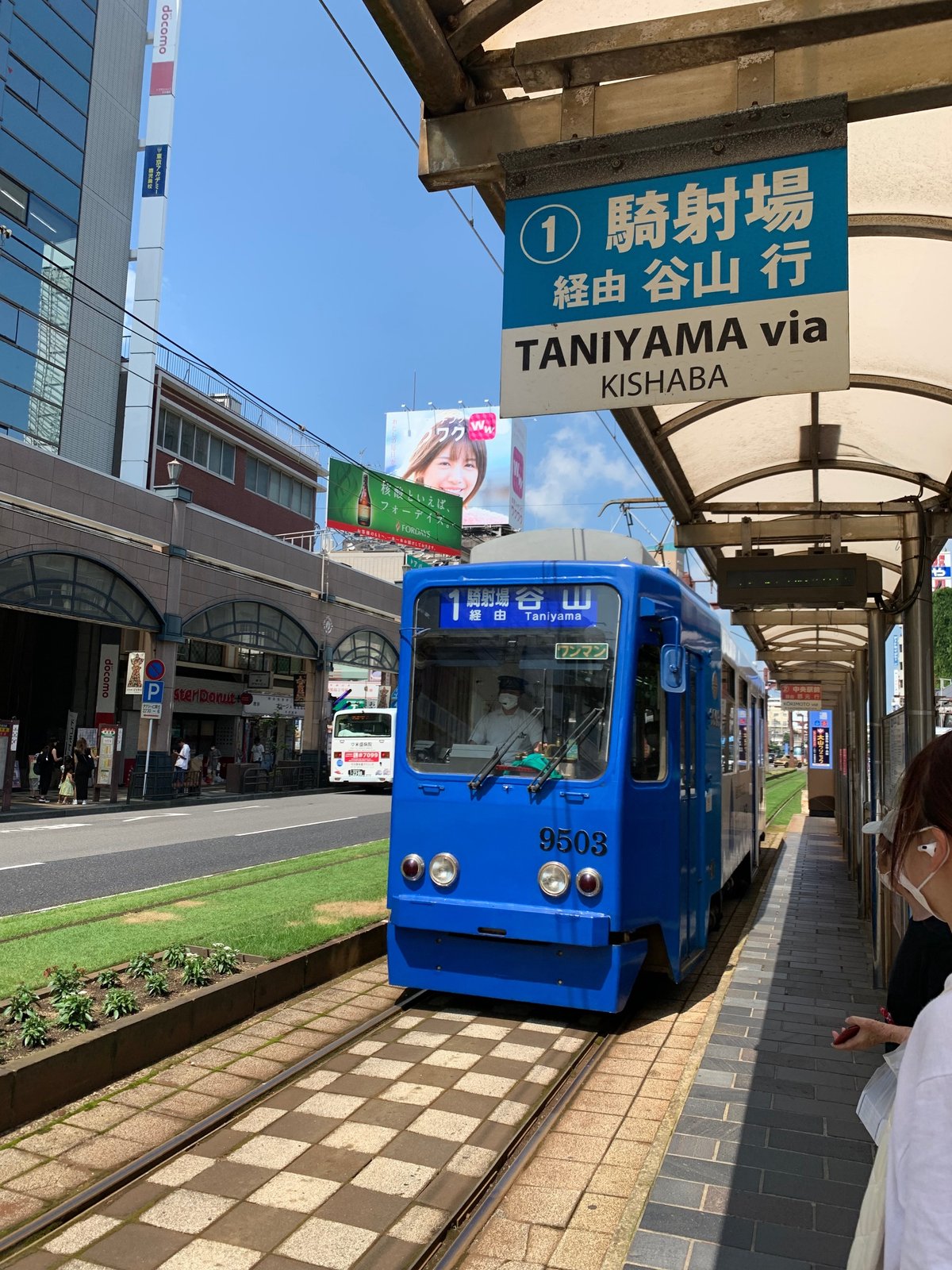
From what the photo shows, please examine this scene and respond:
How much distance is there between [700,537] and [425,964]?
4.12 metres

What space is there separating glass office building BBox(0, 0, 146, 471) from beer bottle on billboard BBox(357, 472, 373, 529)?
883 centimetres

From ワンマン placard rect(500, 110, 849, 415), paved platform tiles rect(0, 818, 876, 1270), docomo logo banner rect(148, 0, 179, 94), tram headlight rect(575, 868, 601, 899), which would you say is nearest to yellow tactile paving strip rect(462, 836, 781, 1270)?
paved platform tiles rect(0, 818, 876, 1270)

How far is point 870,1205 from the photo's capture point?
134 centimetres

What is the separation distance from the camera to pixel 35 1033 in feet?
15.7

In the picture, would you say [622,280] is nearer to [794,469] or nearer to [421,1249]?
[421,1249]

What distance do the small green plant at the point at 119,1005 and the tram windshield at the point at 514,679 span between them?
6.85ft

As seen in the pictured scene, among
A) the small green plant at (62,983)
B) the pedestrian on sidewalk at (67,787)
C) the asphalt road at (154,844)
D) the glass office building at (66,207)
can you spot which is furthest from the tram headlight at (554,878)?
the glass office building at (66,207)

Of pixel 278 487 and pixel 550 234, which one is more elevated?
pixel 278 487

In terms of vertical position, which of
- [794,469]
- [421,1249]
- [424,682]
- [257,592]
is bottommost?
[421,1249]

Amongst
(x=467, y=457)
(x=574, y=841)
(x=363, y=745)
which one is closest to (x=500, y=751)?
(x=574, y=841)

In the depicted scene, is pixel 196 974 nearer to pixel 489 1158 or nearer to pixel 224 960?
pixel 224 960

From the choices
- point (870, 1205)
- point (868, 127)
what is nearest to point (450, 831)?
point (868, 127)

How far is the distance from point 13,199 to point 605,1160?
3263cm

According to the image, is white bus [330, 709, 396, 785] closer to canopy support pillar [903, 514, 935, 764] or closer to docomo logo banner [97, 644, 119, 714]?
docomo logo banner [97, 644, 119, 714]
